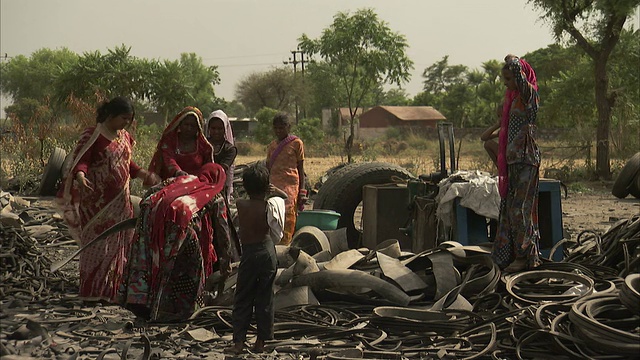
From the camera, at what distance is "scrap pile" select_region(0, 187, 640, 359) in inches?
188

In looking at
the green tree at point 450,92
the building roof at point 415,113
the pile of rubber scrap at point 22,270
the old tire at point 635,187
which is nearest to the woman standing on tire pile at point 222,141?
the pile of rubber scrap at point 22,270

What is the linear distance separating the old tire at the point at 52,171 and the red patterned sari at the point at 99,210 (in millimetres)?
8855

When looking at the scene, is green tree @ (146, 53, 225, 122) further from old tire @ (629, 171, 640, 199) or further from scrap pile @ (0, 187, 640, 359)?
scrap pile @ (0, 187, 640, 359)

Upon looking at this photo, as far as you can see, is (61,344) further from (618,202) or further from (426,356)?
(618,202)

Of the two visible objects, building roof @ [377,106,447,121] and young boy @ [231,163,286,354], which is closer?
young boy @ [231,163,286,354]

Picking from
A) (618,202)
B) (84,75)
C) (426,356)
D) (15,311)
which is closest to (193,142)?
(15,311)

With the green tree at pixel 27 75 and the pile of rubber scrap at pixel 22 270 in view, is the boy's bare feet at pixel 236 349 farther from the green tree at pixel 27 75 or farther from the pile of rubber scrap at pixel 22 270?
the green tree at pixel 27 75

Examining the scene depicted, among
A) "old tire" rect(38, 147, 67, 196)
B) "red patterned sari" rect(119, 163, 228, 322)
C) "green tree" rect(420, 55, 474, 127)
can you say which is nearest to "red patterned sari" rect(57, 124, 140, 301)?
"red patterned sari" rect(119, 163, 228, 322)

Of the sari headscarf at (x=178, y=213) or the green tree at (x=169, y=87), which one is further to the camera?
the green tree at (x=169, y=87)

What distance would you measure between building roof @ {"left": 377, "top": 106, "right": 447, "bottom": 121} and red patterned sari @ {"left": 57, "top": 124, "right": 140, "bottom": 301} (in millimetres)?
53507

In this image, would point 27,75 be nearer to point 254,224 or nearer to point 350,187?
point 350,187

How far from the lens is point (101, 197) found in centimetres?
644

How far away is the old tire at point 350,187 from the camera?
953cm

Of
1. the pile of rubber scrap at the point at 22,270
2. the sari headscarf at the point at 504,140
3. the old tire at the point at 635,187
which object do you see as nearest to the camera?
the sari headscarf at the point at 504,140
